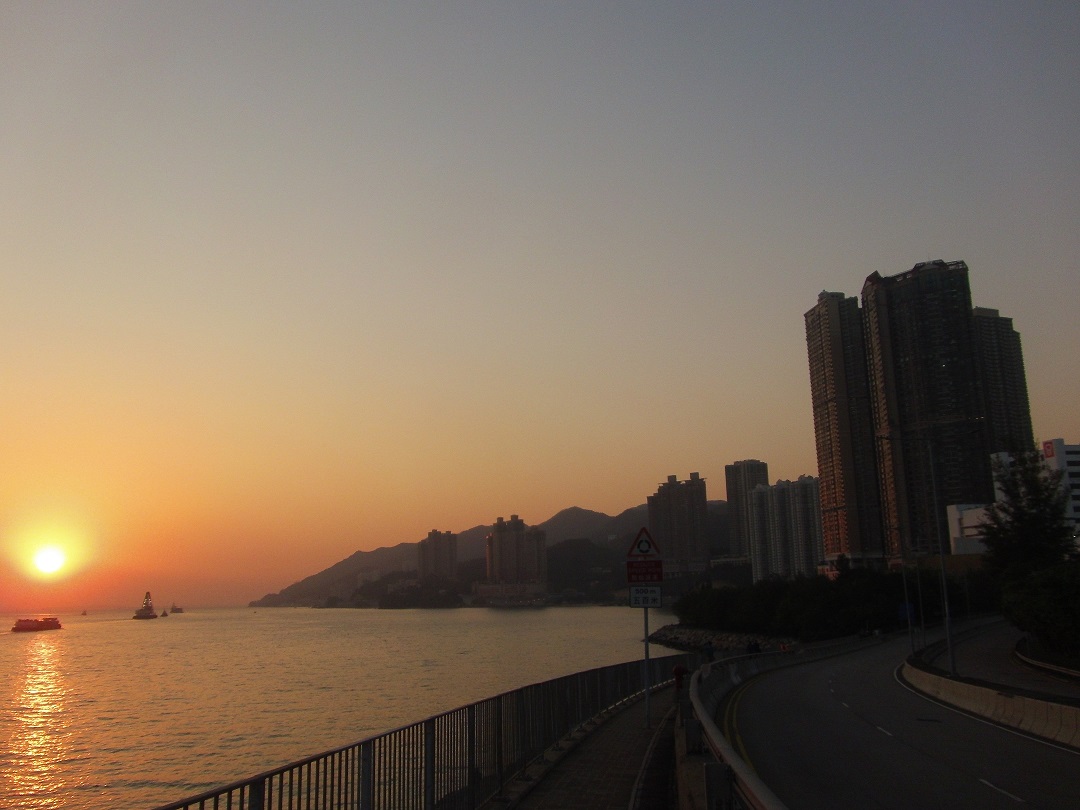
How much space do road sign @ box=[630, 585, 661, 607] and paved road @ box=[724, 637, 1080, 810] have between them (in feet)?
10.2

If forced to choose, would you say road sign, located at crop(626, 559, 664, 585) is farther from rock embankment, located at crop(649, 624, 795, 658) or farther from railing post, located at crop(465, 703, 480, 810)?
rock embankment, located at crop(649, 624, 795, 658)

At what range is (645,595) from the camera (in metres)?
17.8

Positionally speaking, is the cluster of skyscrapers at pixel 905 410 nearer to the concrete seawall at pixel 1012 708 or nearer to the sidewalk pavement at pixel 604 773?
the concrete seawall at pixel 1012 708

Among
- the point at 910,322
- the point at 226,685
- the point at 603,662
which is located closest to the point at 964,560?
the point at 910,322

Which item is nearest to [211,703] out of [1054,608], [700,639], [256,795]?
[1054,608]

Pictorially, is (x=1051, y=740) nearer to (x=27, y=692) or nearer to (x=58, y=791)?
(x=58, y=791)

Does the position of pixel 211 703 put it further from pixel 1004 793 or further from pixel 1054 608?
pixel 1004 793

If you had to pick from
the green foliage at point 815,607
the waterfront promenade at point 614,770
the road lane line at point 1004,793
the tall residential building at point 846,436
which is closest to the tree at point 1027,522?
the green foliage at point 815,607

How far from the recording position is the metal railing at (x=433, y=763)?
6.32 metres

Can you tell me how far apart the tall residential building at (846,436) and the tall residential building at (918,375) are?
576 cm

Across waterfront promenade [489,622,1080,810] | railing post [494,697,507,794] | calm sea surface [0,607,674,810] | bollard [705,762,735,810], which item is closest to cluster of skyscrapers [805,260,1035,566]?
calm sea surface [0,607,674,810]

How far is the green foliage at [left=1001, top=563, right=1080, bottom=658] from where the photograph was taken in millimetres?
31953

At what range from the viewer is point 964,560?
361 feet

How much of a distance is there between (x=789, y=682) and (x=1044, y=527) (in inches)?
1024
